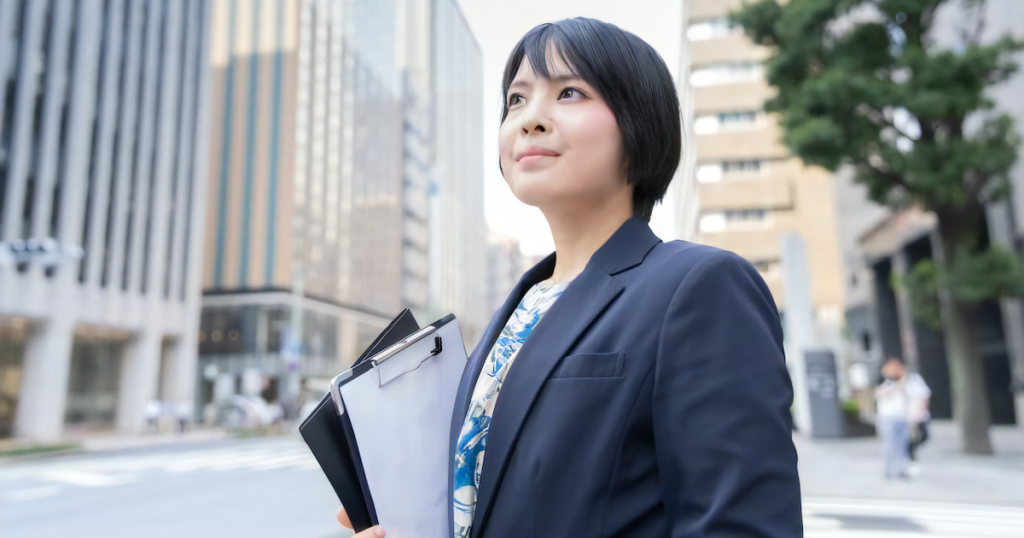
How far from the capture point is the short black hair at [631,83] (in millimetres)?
898

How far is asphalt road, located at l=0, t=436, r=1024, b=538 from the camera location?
5.32 m

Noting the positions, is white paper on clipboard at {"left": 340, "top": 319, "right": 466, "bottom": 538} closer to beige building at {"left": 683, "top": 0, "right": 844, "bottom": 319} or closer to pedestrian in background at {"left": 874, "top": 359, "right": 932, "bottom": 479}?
pedestrian in background at {"left": 874, "top": 359, "right": 932, "bottom": 479}

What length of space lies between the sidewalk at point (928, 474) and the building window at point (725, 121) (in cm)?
1714

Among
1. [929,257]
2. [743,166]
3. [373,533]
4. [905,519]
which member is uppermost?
Answer: [743,166]

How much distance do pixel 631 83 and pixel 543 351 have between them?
0.38 metres

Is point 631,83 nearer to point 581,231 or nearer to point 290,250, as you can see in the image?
point 581,231

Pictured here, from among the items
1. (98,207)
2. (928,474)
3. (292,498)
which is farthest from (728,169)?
(292,498)

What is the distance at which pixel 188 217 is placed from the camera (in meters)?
29.0

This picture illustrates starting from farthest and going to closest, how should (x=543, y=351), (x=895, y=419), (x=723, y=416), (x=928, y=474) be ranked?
(x=928, y=474) < (x=895, y=419) < (x=543, y=351) < (x=723, y=416)

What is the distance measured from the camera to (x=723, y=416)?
658 millimetres

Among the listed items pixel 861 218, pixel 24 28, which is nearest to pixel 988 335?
pixel 861 218

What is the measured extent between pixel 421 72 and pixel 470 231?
20329mm

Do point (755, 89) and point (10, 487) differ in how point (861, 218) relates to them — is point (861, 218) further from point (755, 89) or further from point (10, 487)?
point (10, 487)

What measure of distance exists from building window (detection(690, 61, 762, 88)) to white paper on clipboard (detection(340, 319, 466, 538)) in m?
28.2
